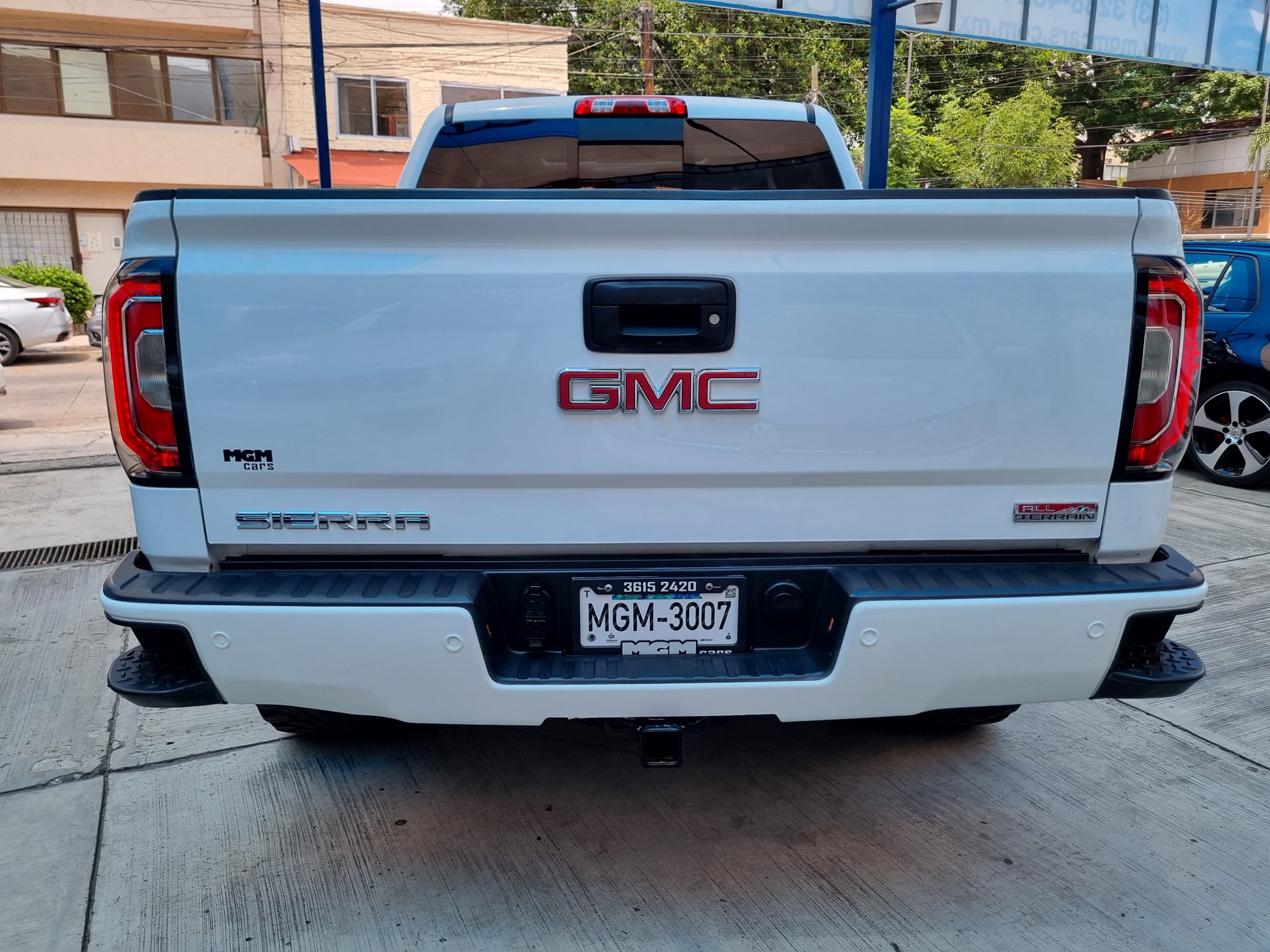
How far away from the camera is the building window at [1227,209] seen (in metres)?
33.3

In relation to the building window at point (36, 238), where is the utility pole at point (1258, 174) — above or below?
above

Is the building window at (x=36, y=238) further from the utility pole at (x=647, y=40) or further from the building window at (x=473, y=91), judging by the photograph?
the utility pole at (x=647, y=40)

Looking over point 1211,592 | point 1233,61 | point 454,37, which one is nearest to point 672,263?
point 1211,592

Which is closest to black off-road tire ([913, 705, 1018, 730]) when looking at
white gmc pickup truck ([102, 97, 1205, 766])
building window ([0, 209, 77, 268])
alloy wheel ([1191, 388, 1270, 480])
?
white gmc pickup truck ([102, 97, 1205, 766])

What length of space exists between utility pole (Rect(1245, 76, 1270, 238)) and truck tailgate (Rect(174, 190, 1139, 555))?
32.5 meters

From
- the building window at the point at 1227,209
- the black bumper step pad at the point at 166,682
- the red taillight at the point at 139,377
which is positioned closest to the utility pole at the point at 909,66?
the building window at the point at 1227,209

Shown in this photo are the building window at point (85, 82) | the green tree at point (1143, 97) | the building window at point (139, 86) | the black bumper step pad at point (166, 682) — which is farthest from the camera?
the green tree at point (1143, 97)

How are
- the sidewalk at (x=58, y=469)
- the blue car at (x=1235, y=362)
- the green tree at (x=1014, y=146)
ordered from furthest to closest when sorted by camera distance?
the green tree at (x=1014, y=146) → the blue car at (x=1235, y=362) → the sidewalk at (x=58, y=469)

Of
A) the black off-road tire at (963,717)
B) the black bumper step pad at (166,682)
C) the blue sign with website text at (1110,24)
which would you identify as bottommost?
the black off-road tire at (963,717)

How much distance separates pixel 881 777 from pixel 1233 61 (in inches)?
466

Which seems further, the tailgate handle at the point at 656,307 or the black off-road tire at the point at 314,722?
the black off-road tire at the point at 314,722

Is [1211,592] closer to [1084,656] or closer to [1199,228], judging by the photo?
[1084,656]

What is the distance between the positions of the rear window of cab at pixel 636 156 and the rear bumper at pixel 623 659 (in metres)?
2.31

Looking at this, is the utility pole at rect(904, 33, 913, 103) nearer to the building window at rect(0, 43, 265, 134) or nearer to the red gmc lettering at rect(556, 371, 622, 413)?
the building window at rect(0, 43, 265, 134)
